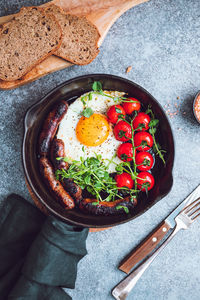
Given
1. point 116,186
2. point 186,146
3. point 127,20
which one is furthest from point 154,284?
point 127,20

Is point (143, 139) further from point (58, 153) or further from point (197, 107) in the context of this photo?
point (58, 153)

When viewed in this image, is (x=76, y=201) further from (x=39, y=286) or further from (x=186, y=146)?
(x=186, y=146)

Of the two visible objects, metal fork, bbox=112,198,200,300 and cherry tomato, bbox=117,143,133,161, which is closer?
cherry tomato, bbox=117,143,133,161

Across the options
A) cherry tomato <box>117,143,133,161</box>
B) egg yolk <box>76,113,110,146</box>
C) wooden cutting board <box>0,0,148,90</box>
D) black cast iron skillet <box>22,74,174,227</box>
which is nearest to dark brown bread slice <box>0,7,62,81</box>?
wooden cutting board <box>0,0,148,90</box>

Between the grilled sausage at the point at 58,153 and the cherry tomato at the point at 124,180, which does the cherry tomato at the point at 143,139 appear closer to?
the cherry tomato at the point at 124,180

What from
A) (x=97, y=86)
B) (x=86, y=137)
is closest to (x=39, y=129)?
(x=86, y=137)

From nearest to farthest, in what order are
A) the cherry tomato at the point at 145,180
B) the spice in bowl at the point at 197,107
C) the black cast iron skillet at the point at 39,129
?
the black cast iron skillet at the point at 39,129 < the cherry tomato at the point at 145,180 < the spice in bowl at the point at 197,107

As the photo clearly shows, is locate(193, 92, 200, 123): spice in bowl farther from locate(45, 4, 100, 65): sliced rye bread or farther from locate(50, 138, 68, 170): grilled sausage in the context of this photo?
locate(50, 138, 68, 170): grilled sausage

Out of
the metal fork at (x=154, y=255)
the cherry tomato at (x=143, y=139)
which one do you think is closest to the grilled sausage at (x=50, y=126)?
the cherry tomato at (x=143, y=139)
